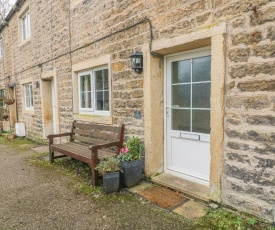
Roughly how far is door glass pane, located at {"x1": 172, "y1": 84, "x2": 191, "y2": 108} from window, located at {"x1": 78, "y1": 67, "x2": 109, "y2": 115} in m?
1.77

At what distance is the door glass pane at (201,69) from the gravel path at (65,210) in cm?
201

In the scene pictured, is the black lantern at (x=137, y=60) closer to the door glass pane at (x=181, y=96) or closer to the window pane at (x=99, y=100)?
the door glass pane at (x=181, y=96)

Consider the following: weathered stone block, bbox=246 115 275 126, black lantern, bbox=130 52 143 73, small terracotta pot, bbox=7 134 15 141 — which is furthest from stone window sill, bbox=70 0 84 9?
small terracotta pot, bbox=7 134 15 141

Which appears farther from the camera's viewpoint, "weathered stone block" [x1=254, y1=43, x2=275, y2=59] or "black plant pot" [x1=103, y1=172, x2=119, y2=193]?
"black plant pot" [x1=103, y1=172, x2=119, y2=193]

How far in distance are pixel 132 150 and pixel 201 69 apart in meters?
1.77

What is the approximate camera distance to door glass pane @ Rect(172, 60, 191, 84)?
134 inches

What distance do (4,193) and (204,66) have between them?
3.87 meters

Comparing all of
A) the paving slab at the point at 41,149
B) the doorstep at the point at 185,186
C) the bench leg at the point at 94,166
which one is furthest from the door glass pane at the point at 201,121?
the paving slab at the point at 41,149

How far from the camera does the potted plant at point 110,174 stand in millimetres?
3295

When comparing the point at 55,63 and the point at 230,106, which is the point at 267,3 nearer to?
the point at 230,106

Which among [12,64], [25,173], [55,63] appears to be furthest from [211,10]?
[12,64]

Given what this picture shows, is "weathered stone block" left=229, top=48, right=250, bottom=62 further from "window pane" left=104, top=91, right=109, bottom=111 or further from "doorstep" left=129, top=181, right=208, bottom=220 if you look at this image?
"window pane" left=104, top=91, right=109, bottom=111

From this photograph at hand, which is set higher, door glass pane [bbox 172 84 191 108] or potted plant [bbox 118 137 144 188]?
door glass pane [bbox 172 84 191 108]

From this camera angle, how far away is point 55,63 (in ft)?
21.1
